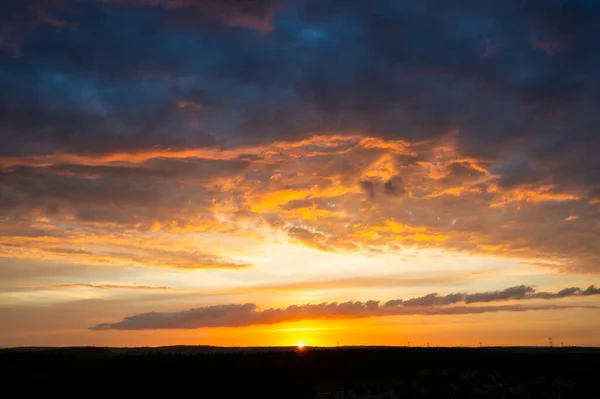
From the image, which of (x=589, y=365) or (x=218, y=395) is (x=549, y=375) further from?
(x=218, y=395)

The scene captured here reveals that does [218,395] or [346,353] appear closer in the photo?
[218,395]

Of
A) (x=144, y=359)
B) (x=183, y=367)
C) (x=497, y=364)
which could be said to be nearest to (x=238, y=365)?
(x=183, y=367)

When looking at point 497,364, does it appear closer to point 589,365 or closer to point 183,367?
point 589,365

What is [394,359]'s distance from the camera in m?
69.2

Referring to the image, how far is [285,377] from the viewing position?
58844mm

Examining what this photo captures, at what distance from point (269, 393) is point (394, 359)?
2016cm

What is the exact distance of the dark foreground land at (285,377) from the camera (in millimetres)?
52625

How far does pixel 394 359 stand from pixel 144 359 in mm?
27704

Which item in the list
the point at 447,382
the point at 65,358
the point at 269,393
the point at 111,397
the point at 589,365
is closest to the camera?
the point at 111,397

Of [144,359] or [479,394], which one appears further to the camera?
[144,359]

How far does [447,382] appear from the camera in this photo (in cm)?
5822

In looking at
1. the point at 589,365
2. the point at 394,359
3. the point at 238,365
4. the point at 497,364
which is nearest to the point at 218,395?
the point at 238,365

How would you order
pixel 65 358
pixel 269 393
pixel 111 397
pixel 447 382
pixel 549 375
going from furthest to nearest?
pixel 549 375 < pixel 65 358 < pixel 447 382 < pixel 269 393 < pixel 111 397

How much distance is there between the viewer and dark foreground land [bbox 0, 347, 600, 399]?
52625 millimetres
